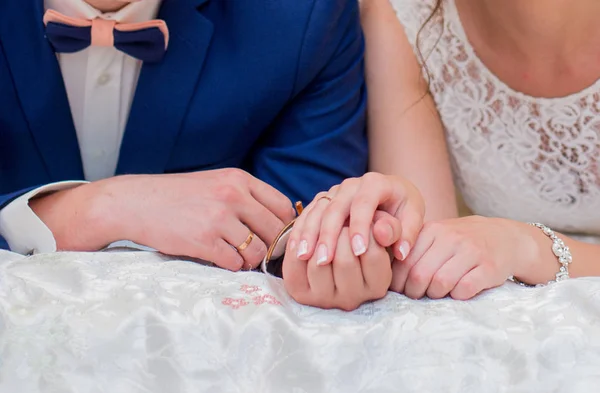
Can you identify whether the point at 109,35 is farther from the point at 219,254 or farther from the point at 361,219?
the point at 361,219

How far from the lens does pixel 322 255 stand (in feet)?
2.98

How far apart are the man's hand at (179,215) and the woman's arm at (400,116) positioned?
0.94ft

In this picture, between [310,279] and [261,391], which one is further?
[310,279]

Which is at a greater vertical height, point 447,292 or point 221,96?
point 221,96

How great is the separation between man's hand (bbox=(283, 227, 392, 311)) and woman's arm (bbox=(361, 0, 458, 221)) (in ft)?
1.50

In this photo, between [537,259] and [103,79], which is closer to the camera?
[537,259]

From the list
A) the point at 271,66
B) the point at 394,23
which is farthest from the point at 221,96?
the point at 394,23

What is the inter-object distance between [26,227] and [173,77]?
33 centimetres

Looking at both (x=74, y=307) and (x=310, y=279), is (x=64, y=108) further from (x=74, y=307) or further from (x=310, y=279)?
(x=310, y=279)

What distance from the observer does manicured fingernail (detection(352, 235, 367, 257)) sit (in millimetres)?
898

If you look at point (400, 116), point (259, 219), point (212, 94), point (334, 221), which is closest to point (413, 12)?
point (400, 116)

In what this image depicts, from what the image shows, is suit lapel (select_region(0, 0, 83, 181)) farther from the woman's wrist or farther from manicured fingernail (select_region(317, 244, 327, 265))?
the woman's wrist

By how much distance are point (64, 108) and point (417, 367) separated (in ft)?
2.44

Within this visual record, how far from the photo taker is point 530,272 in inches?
43.0
